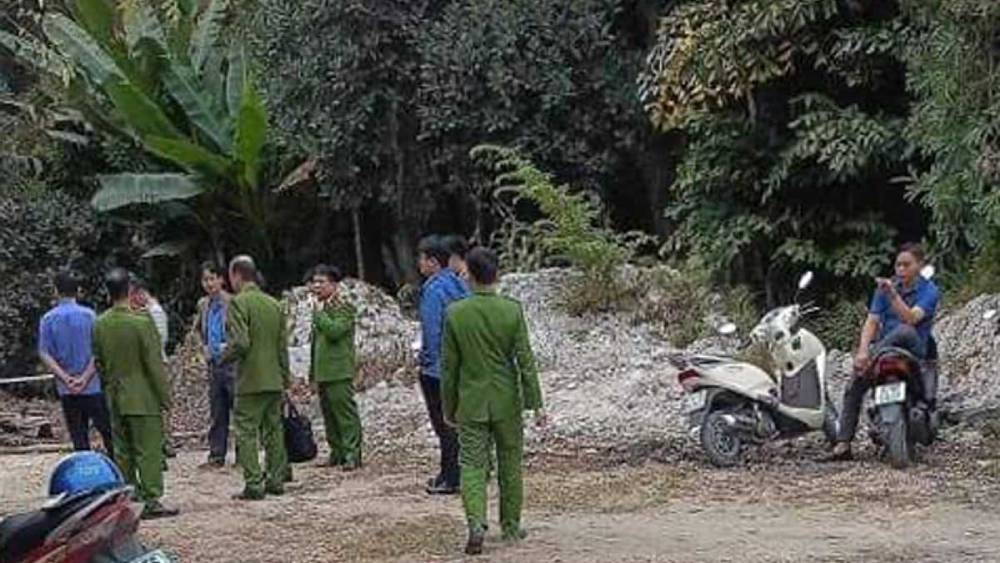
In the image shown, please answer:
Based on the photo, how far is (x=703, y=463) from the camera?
11.8 metres

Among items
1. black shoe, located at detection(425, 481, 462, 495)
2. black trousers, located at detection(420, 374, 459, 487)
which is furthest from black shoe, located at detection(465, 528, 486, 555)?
black shoe, located at detection(425, 481, 462, 495)

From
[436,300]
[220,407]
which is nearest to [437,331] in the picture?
[436,300]

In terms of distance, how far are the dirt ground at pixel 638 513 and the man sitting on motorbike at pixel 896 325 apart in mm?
302

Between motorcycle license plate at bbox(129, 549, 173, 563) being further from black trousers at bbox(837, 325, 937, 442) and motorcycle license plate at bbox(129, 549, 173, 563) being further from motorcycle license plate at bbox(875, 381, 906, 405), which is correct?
black trousers at bbox(837, 325, 937, 442)

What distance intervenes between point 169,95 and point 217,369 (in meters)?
9.25

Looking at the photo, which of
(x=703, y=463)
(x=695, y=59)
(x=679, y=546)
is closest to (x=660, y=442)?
(x=703, y=463)

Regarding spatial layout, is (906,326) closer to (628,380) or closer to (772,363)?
(772,363)

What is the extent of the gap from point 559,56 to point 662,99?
2.14 m

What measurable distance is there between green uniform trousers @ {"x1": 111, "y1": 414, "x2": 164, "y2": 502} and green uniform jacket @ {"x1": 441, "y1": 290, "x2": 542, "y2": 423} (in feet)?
7.97

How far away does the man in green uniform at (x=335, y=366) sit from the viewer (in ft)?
40.4

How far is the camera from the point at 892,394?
11.0 meters

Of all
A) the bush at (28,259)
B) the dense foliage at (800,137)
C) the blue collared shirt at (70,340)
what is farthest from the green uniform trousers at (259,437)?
the bush at (28,259)

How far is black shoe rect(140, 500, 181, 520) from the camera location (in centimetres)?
1065

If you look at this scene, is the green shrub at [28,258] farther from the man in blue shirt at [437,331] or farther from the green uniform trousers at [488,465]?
the green uniform trousers at [488,465]
